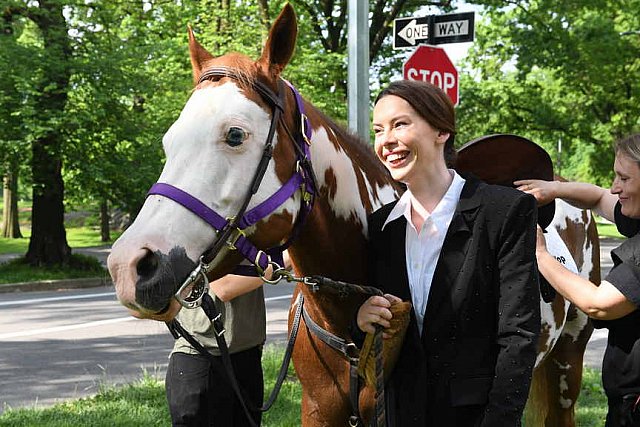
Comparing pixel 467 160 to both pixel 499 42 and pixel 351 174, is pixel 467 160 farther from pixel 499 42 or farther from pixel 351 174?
pixel 499 42

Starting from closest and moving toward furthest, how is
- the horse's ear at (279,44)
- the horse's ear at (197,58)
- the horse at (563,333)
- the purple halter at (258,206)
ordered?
the purple halter at (258,206), the horse's ear at (279,44), the horse's ear at (197,58), the horse at (563,333)

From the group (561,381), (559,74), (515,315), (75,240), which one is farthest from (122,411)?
(75,240)

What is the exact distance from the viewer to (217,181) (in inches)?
82.5

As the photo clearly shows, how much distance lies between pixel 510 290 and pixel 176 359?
6.02 ft

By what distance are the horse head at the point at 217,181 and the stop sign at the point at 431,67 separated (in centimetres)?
395

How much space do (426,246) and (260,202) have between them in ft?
1.76

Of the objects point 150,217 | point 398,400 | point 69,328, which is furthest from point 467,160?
point 69,328

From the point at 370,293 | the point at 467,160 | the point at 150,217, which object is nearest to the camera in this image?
the point at 150,217

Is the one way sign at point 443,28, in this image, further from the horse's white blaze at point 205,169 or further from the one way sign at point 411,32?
the horse's white blaze at point 205,169

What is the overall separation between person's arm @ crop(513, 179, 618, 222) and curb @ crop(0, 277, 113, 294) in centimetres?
1378

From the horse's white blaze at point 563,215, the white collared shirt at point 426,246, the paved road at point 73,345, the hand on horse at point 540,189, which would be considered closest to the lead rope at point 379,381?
the white collared shirt at point 426,246

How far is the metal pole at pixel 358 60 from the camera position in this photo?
6121 millimetres

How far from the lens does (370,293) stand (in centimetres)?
238

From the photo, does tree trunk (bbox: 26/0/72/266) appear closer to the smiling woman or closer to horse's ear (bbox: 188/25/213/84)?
horse's ear (bbox: 188/25/213/84)
